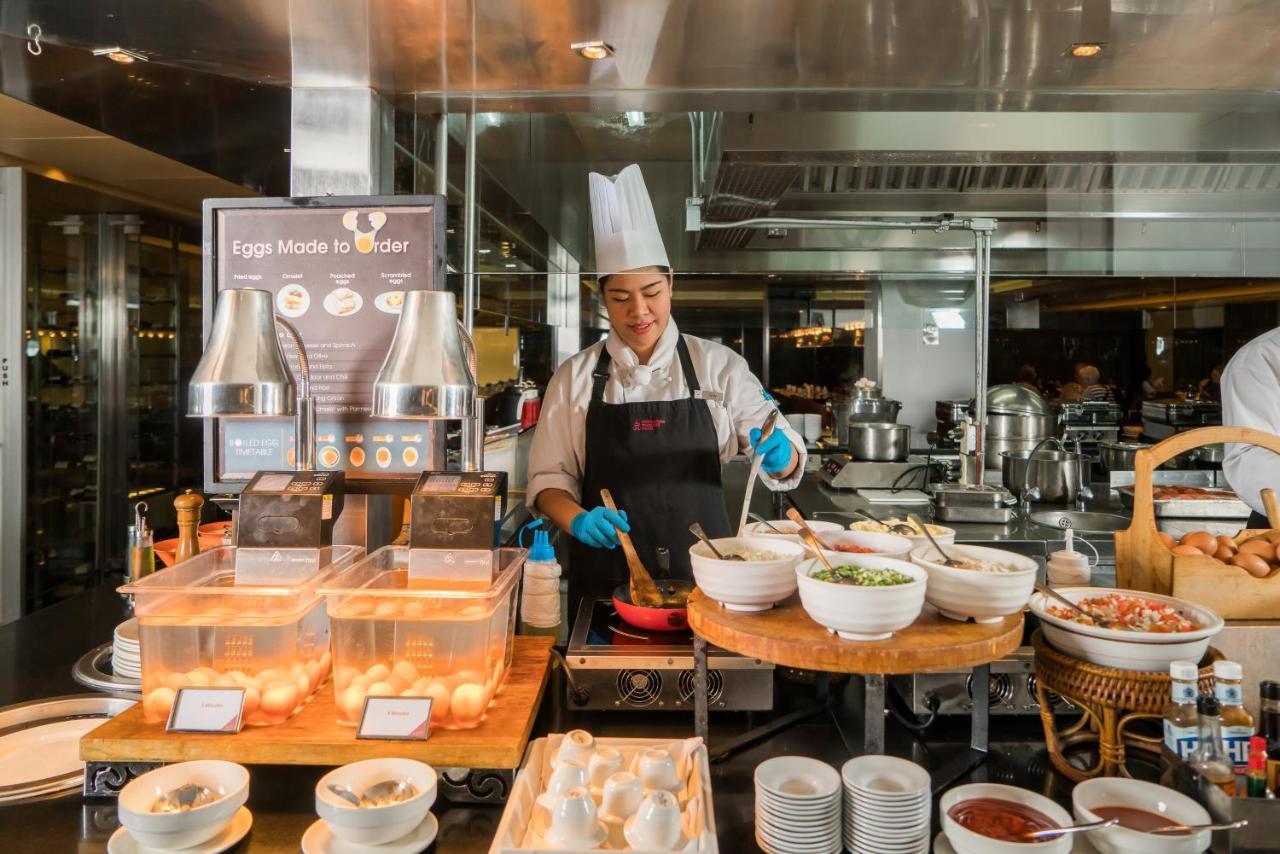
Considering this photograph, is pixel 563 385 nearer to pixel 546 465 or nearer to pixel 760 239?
pixel 546 465

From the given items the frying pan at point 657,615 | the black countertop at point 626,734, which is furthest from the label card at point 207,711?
the frying pan at point 657,615

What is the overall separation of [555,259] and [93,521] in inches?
166

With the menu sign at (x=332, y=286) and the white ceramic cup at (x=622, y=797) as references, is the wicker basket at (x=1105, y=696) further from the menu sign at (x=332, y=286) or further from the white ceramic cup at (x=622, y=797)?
the menu sign at (x=332, y=286)

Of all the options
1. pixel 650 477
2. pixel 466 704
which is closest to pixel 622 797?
pixel 466 704

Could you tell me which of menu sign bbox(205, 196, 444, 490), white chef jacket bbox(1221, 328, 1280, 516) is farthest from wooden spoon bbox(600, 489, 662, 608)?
white chef jacket bbox(1221, 328, 1280, 516)

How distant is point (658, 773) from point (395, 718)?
45 cm

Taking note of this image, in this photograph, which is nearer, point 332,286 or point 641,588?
point 641,588

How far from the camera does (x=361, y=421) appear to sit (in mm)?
2031

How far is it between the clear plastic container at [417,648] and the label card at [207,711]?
0.53ft

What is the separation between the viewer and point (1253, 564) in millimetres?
1547

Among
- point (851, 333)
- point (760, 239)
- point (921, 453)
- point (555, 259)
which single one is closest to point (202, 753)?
point (555, 259)

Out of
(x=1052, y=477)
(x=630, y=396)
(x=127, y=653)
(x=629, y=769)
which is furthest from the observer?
(x=1052, y=477)

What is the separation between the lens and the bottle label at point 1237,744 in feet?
3.94

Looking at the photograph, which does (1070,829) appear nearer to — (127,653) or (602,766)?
(602,766)
